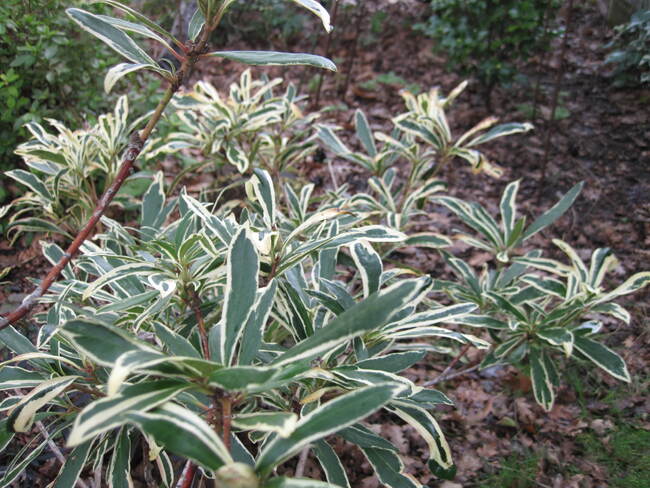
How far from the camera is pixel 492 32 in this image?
329cm

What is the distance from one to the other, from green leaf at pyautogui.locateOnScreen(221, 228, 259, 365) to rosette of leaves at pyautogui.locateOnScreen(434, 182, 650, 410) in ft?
2.52

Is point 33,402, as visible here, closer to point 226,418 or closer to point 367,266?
point 226,418

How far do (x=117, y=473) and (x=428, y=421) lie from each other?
0.69 metres

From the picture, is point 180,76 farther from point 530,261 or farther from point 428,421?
point 530,261

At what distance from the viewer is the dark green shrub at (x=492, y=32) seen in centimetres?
313

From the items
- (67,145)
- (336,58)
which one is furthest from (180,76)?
(336,58)

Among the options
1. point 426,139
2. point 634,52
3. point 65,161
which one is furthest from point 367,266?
point 634,52

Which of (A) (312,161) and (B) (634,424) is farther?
(A) (312,161)

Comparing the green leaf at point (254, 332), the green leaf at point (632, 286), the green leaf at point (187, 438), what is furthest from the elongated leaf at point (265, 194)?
the green leaf at point (632, 286)

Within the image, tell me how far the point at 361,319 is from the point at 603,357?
1210 millimetres

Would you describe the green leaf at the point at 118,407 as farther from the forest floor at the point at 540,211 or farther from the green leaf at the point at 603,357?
the green leaf at the point at 603,357

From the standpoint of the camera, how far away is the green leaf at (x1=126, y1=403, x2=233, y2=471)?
59cm

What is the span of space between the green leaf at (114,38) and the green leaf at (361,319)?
0.63 meters

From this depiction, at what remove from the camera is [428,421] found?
1.11m
